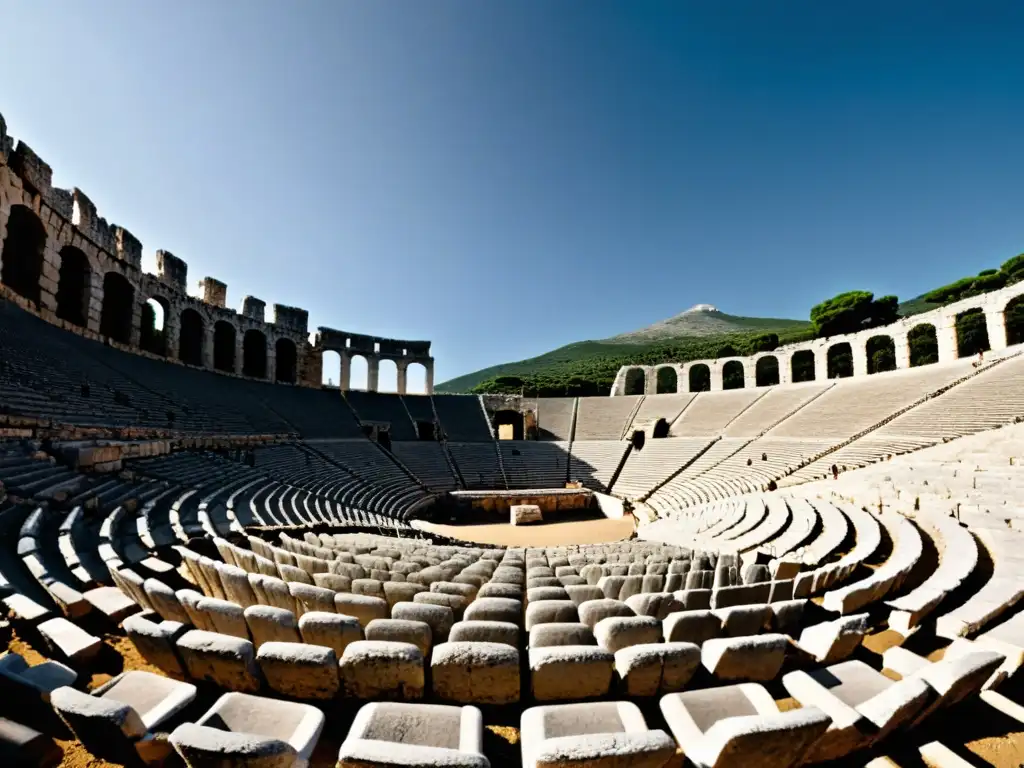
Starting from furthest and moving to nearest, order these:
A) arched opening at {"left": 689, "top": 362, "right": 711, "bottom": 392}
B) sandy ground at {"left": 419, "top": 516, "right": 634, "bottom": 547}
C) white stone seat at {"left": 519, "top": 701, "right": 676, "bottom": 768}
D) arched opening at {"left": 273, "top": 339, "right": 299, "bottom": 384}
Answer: arched opening at {"left": 689, "top": 362, "right": 711, "bottom": 392} < arched opening at {"left": 273, "top": 339, "right": 299, "bottom": 384} < sandy ground at {"left": 419, "top": 516, "right": 634, "bottom": 547} < white stone seat at {"left": 519, "top": 701, "right": 676, "bottom": 768}

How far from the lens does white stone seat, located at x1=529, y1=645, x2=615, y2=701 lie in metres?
2.89

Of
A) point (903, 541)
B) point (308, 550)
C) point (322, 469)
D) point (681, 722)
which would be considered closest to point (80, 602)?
point (308, 550)

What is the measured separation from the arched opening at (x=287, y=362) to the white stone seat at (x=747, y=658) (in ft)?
112

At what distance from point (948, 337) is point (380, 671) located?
114 ft

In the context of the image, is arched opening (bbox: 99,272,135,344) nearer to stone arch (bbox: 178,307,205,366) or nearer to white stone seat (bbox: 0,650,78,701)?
stone arch (bbox: 178,307,205,366)

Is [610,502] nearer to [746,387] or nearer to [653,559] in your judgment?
[653,559]

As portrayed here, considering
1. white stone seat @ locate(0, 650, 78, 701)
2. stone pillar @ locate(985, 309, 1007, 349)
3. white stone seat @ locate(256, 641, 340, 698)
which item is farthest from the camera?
stone pillar @ locate(985, 309, 1007, 349)

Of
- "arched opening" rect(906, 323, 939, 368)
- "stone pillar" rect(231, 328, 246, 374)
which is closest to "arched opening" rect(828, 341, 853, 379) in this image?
"arched opening" rect(906, 323, 939, 368)

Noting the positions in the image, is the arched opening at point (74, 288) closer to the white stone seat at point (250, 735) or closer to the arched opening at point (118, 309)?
the arched opening at point (118, 309)

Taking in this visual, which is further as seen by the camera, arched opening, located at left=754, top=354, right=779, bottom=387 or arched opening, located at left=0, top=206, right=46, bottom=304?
arched opening, located at left=754, top=354, right=779, bottom=387

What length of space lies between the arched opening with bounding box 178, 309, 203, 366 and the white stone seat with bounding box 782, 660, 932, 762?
104 ft

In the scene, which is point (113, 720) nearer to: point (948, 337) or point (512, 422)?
point (512, 422)

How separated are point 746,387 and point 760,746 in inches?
1386

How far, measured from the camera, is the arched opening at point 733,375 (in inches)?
1786
